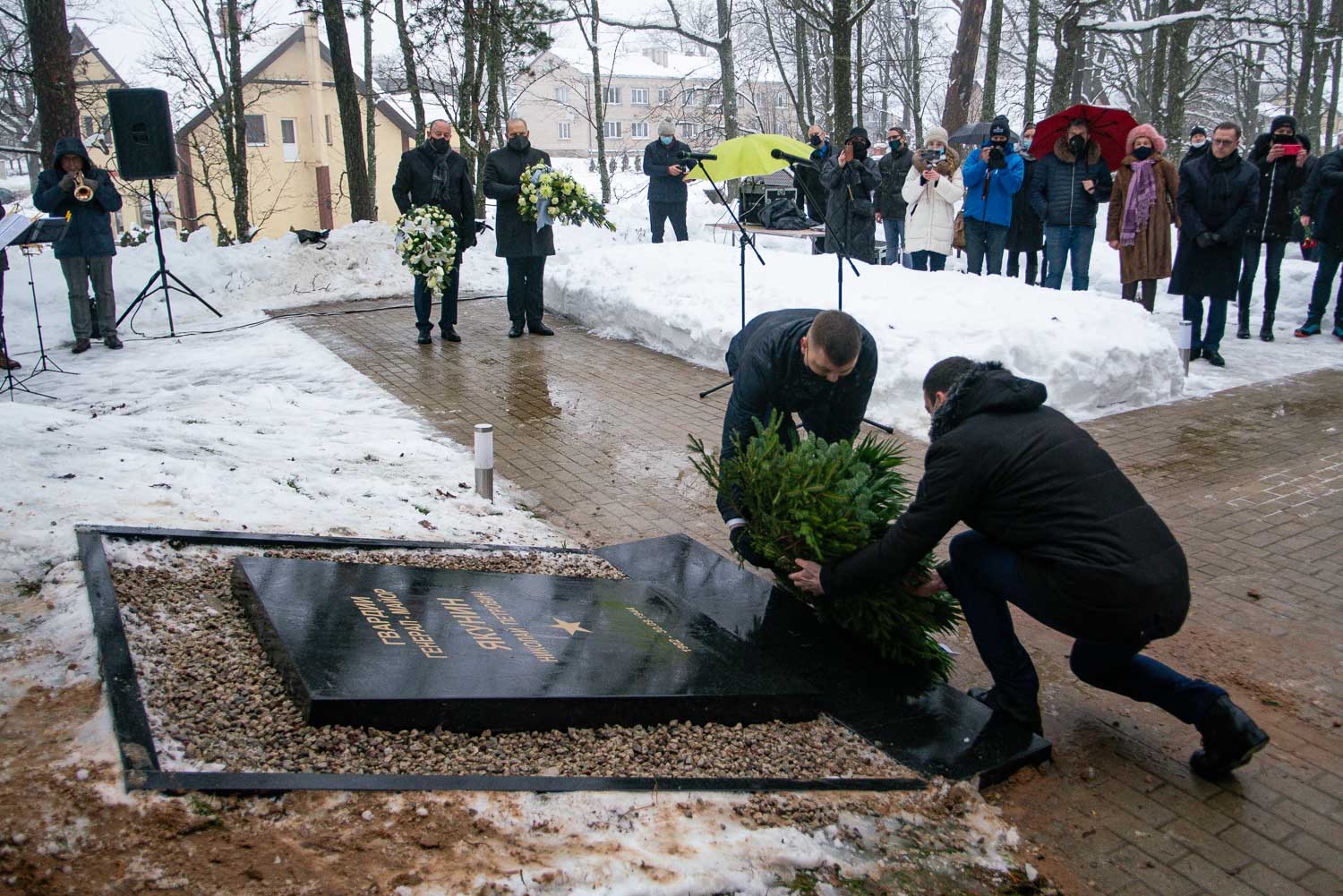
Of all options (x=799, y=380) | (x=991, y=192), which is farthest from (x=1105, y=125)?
(x=799, y=380)

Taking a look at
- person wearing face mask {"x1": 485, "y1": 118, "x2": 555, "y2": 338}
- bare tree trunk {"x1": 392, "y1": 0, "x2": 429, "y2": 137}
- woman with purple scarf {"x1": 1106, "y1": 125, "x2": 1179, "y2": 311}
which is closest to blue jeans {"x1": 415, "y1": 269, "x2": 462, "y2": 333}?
person wearing face mask {"x1": 485, "y1": 118, "x2": 555, "y2": 338}

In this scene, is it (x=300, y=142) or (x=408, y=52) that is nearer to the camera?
(x=408, y=52)

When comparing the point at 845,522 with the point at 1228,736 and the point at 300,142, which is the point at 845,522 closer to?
the point at 1228,736

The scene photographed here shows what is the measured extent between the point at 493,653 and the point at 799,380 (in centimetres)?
197

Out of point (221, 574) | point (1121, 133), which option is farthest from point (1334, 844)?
point (1121, 133)

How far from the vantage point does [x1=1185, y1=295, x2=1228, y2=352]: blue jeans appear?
10.1 metres

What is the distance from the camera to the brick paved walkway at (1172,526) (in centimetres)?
343

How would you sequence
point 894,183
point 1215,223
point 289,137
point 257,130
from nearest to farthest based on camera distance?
point 1215,223 < point 894,183 < point 257,130 < point 289,137

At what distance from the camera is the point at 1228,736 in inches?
143

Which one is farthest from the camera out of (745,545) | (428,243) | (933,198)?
(933,198)

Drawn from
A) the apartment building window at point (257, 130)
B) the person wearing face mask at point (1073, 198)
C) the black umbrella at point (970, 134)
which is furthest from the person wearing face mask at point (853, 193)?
the apartment building window at point (257, 130)

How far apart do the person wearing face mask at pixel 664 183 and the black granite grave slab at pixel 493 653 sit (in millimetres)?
11045

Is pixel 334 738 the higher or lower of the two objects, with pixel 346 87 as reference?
lower

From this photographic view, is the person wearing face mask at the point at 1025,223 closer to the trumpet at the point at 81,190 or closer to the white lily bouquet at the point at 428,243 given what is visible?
the white lily bouquet at the point at 428,243
